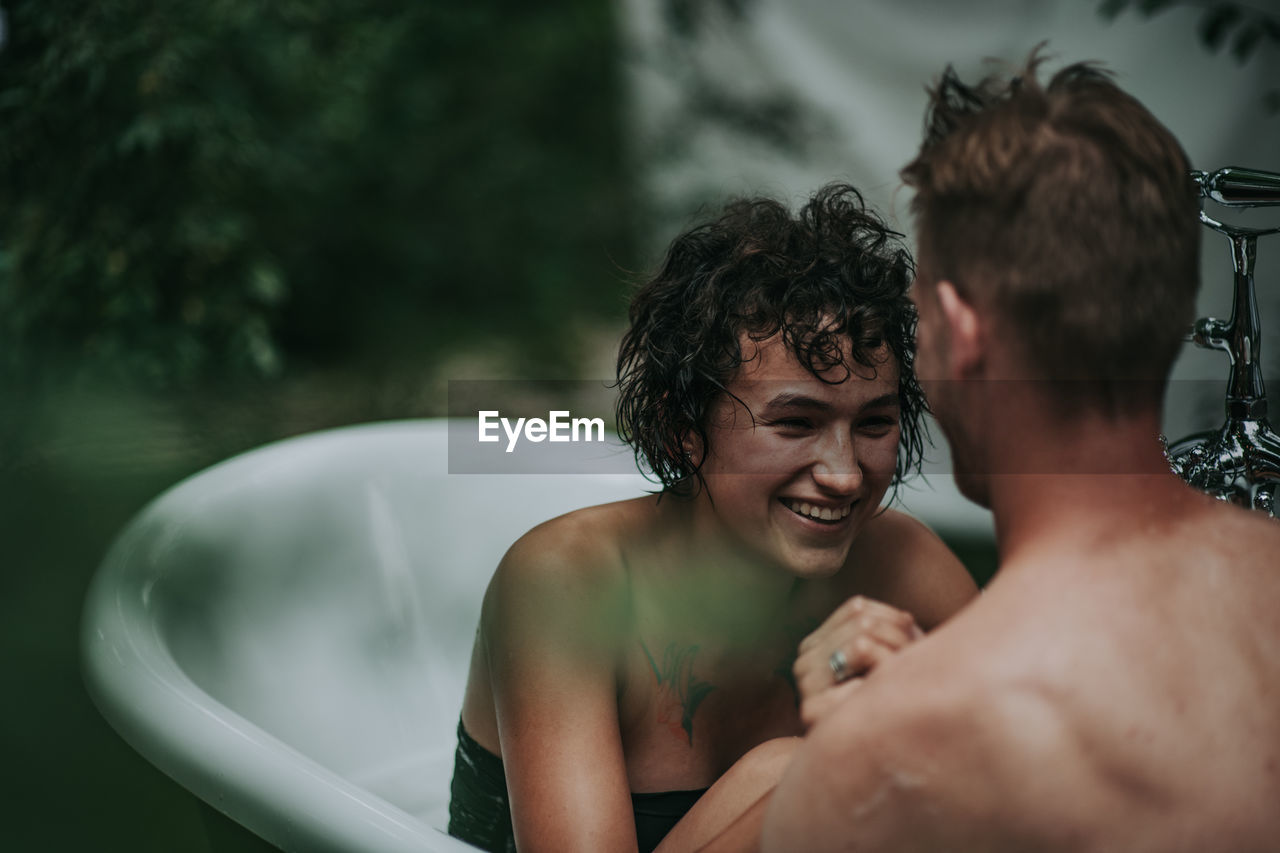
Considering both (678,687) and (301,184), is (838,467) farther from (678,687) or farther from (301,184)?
(301,184)

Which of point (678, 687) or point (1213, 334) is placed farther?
point (678, 687)

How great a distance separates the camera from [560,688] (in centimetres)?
104

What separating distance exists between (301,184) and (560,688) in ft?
8.81

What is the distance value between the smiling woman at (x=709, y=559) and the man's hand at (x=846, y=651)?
0.25 meters

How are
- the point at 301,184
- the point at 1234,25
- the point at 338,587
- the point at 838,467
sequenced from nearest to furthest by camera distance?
the point at 838,467
the point at 338,587
the point at 1234,25
the point at 301,184

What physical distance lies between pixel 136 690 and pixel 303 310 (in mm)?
2648

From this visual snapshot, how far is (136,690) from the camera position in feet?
3.60

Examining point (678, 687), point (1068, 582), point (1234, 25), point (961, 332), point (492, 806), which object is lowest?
point (492, 806)

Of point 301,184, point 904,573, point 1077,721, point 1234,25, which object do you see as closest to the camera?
point 1077,721

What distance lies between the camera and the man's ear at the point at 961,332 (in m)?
0.63

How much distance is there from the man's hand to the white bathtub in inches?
29.0

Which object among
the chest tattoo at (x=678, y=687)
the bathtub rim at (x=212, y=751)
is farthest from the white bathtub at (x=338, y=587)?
the chest tattoo at (x=678, y=687)

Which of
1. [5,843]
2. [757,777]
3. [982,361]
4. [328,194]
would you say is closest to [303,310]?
[328,194]

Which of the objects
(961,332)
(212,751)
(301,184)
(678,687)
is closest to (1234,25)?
(678,687)
